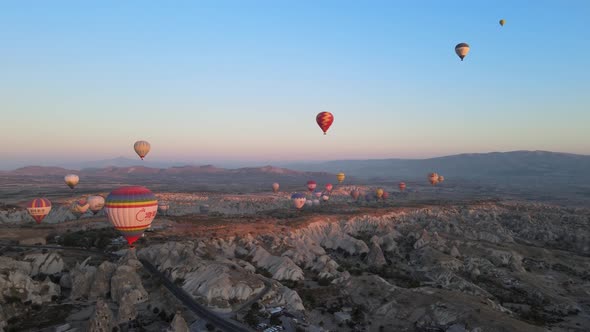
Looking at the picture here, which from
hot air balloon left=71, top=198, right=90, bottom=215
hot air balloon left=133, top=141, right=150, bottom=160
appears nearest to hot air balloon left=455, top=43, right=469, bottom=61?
hot air balloon left=133, top=141, right=150, bottom=160

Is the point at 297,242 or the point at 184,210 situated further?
the point at 184,210

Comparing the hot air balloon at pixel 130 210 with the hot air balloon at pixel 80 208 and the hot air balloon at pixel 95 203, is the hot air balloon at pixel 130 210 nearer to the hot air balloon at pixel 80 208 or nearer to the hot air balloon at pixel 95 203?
the hot air balloon at pixel 95 203

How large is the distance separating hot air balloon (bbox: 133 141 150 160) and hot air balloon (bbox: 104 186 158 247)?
131ft

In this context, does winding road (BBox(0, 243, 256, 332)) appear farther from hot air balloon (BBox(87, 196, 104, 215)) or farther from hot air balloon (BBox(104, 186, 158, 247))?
hot air balloon (BBox(87, 196, 104, 215))

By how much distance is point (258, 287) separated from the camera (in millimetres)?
40188

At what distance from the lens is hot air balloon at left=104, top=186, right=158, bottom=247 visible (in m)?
41.6

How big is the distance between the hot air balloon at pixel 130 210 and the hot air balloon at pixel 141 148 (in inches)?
1574

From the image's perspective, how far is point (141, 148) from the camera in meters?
81.2

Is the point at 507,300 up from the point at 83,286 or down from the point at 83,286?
down

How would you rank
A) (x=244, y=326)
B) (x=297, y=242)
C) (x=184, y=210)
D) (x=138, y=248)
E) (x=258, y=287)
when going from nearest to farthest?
(x=244, y=326) < (x=258, y=287) < (x=138, y=248) < (x=297, y=242) < (x=184, y=210)

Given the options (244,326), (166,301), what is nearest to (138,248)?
(166,301)

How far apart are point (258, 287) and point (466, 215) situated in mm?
77795

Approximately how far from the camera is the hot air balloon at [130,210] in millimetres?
41625

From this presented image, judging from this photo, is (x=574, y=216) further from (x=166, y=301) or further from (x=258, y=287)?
(x=166, y=301)
